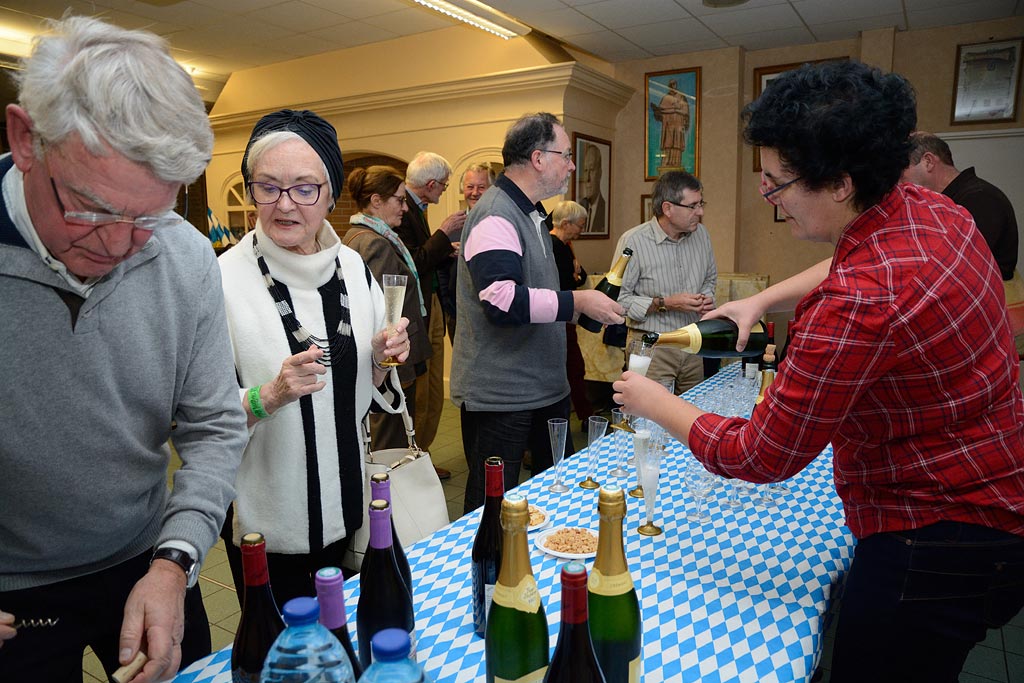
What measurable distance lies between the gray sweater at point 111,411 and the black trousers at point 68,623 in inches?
0.9

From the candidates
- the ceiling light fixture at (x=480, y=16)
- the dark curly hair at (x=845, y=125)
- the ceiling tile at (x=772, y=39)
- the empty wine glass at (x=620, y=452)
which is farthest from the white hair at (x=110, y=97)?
the ceiling tile at (x=772, y=39)

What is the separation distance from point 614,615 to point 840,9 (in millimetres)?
5296

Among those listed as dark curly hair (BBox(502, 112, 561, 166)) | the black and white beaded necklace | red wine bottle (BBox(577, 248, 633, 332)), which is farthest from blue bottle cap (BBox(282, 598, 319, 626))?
dark curly hair (BBox(502, 112, 561, 166))

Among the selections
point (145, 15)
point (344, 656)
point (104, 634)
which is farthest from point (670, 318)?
point (145, 15)

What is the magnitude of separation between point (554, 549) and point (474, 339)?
111cm

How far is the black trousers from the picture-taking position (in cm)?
109

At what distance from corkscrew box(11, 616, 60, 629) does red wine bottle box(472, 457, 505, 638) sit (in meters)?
0.70

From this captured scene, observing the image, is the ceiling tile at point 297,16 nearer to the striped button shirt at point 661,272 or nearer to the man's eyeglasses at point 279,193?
the striped button shirt at point 661,272

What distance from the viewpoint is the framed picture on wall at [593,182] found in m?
5.93

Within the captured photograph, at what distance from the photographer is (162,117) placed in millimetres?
911

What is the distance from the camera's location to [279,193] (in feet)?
4.96

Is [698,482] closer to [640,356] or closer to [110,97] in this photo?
[640,356]

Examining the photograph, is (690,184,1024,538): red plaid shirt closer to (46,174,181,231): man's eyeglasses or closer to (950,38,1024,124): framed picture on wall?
(46,174,181,231): man's eyeglasses

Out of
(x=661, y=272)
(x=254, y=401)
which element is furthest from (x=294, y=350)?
(x=661, y=272)
